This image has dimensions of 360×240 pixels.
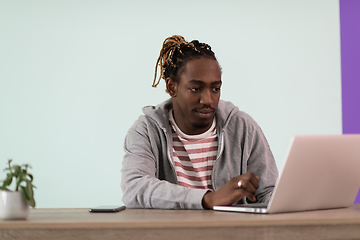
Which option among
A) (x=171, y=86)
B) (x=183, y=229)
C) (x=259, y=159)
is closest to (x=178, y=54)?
(x=171, y=86)

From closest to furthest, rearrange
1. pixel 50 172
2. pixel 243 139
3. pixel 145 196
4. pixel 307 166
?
pixel 307 166, pixel 145 196, pixel 243 139, pixel 50 172

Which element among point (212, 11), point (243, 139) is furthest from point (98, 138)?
point (243, 139)

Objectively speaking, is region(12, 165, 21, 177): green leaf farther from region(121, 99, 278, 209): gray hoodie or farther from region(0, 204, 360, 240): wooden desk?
region(121, 99, 278, 209): gray hoodie

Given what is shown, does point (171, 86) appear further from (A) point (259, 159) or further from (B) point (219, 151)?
(A) point (259, 159)

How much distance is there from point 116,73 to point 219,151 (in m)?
2.07

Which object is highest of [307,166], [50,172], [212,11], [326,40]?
[212,11]

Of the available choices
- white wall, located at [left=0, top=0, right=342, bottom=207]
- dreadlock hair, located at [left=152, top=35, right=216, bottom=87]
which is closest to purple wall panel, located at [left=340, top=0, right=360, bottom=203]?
white wall, located at [left=0, top=0, right=342, bottom=207]

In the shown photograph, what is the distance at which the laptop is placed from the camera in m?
0.81

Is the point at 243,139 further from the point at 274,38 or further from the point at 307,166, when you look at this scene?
the point at 274,38

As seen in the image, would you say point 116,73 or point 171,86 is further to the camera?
point 116,73

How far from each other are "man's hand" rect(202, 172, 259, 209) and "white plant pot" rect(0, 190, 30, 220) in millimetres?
453

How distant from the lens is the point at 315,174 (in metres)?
0.87

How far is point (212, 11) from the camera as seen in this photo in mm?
3422

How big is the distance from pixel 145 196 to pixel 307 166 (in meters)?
0.49
